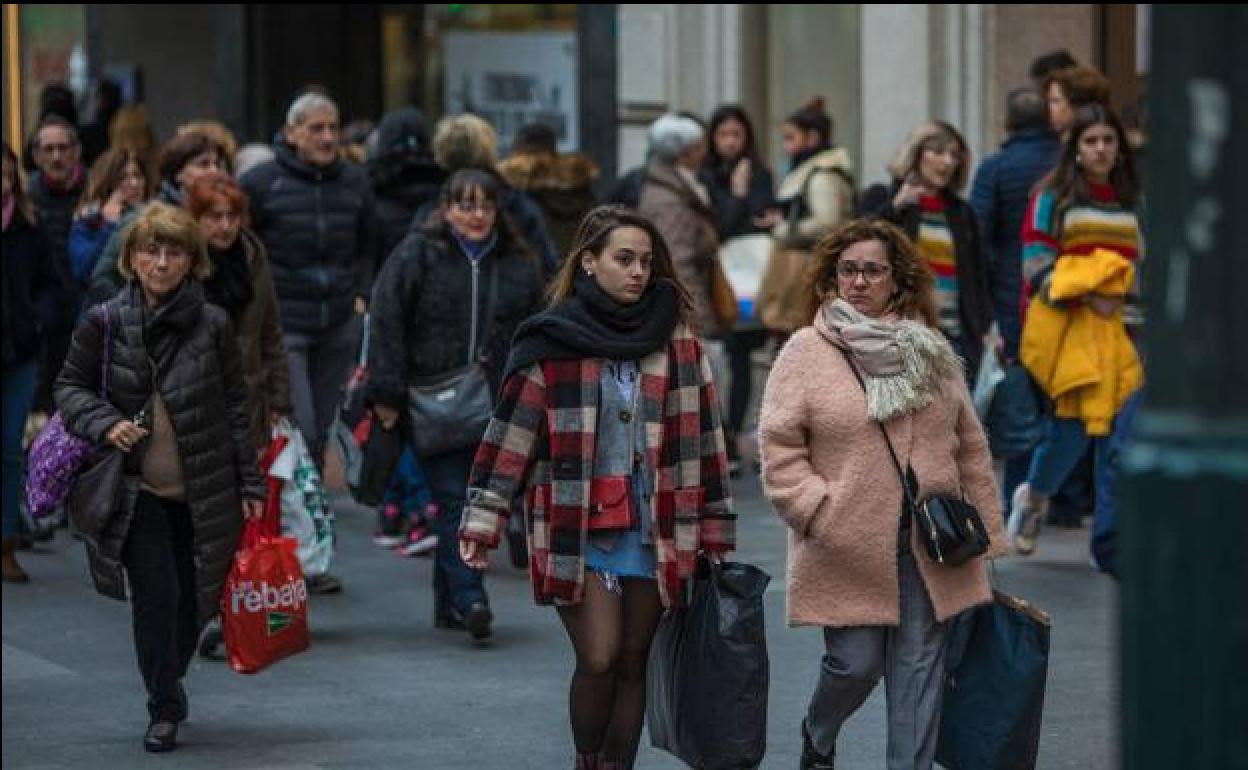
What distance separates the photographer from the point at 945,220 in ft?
36.8

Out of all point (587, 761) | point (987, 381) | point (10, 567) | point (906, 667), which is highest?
point (987, 381)

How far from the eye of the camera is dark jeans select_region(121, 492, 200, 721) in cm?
785

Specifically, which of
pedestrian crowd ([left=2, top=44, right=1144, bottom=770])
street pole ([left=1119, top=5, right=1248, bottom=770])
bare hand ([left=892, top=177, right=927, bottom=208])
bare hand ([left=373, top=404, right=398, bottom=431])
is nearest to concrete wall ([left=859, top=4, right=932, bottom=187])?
pedestrian crowd ([left=2, top=44, right=1144, bottom=770])

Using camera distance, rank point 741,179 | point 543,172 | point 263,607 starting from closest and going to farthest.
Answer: point 263,607 < point 543,172 < point 741,179

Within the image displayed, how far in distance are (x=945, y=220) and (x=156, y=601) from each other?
4443 mm

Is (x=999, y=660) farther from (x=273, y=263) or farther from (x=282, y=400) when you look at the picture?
(x=273, y=263)

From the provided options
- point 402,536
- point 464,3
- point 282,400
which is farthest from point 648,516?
point 464,3

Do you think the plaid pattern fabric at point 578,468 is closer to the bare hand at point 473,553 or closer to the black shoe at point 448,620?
the bare hand at point 473,553

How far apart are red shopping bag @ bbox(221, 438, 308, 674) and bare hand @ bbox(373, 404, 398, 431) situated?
141 cm

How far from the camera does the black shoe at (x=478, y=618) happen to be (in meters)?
9.32

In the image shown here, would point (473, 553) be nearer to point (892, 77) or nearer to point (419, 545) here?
point (419, 545)

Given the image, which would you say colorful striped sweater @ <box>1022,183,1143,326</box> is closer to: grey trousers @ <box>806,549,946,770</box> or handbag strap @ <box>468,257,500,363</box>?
handbag strap @ <box>468,257,500,363</box>

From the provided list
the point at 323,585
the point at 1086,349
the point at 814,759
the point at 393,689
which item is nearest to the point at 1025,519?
the point at 1086,349

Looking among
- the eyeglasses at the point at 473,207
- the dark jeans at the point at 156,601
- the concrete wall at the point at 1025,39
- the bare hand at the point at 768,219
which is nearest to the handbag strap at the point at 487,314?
the eyeglasses at the point at 473,207
